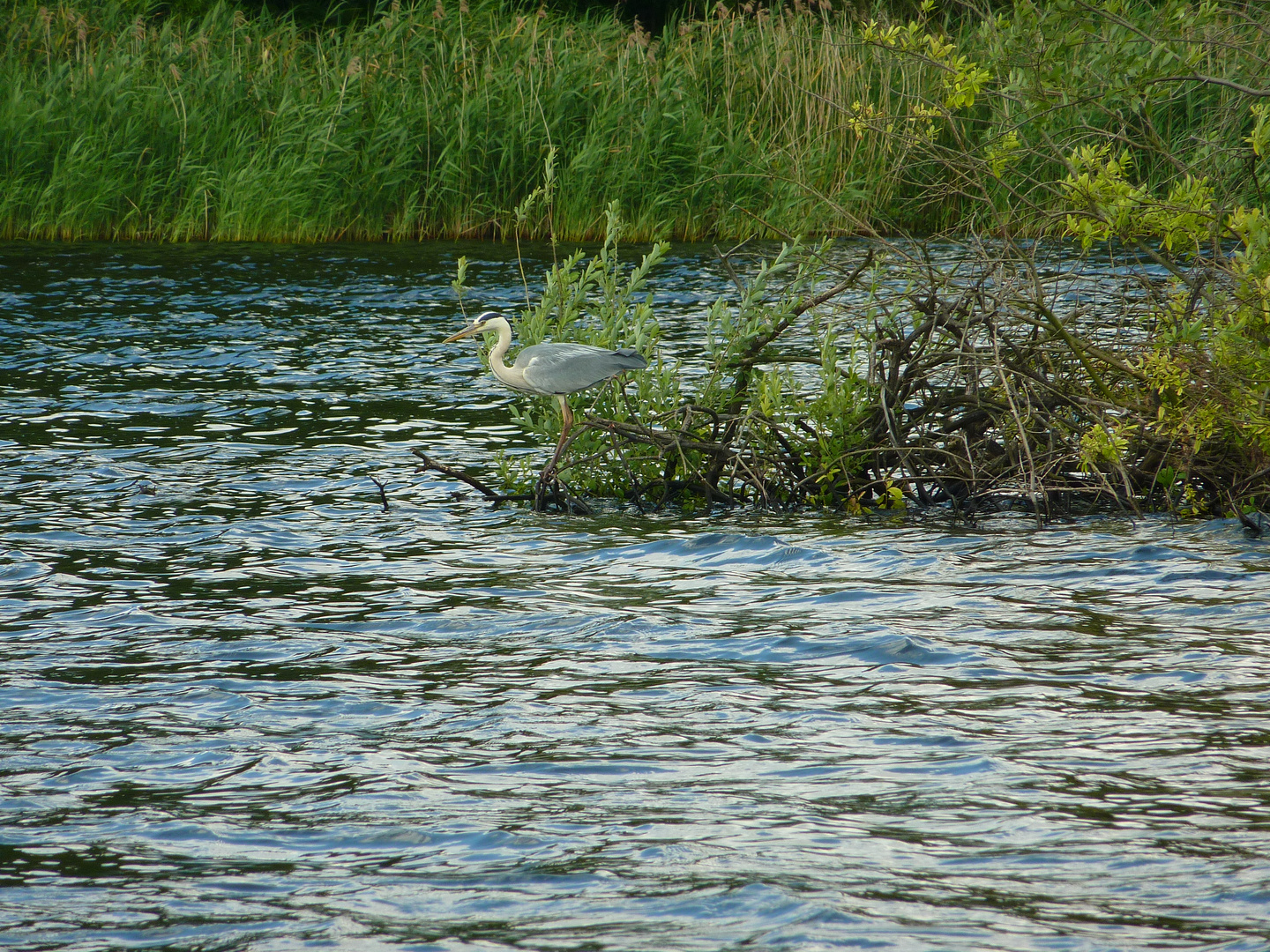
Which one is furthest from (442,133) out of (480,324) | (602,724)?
(602,724)

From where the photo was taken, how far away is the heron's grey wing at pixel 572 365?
306 inches

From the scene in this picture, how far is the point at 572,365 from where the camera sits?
25.5 ft

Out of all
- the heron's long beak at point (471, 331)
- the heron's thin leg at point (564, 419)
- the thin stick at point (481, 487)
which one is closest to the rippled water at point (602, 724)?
the thin stick at point (481, 487)

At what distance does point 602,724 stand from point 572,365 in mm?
3143

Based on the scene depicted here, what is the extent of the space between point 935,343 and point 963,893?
475 cm

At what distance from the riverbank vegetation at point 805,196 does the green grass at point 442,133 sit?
0.05m

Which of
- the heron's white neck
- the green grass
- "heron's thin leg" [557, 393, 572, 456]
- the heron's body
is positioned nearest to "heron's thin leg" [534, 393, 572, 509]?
"heron's thin leg" [557, 393, 572, 456]

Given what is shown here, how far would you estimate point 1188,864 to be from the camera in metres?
3.84

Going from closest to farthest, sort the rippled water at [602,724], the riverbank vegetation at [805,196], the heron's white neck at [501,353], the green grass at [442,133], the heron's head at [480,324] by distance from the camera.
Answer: the rippled water at [602,724] → the riverbank vegetation at [805,196] → the heron's white neck at [501,353] → the heron's head at [480,324] → the green grass at [442,133]

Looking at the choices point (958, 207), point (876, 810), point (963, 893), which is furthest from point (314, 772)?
point (958, 207)

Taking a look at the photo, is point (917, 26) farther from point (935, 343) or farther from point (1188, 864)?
point (1188, 864)

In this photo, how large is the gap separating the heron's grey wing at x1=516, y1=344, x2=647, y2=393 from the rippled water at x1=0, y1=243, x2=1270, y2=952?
80cm

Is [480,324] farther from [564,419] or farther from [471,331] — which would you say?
[564,419]

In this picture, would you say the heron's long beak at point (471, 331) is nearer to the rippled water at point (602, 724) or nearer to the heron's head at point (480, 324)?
the heron's head at point (480, 324)
